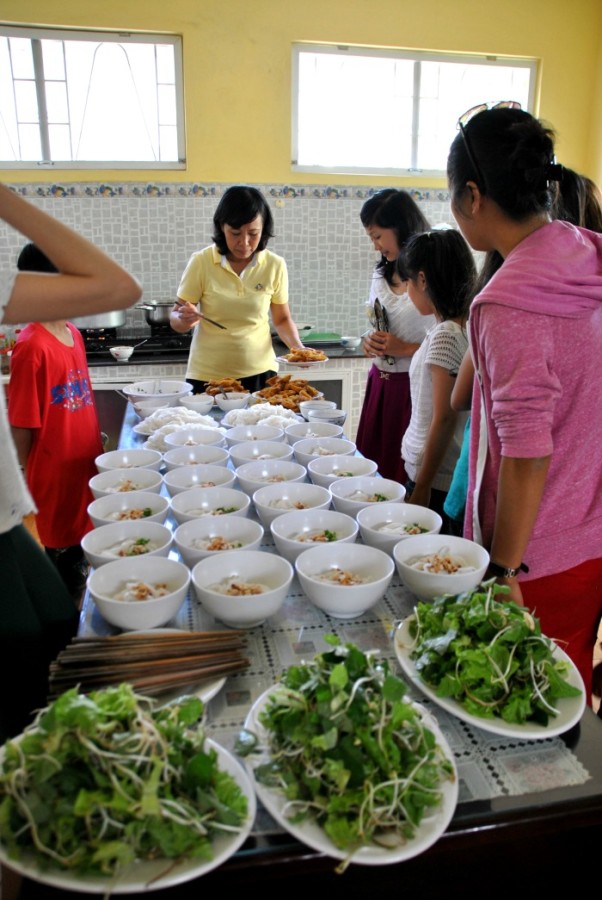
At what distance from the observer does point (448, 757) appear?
2.99 feet

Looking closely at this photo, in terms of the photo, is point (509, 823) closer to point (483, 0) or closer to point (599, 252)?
point (599, 252)

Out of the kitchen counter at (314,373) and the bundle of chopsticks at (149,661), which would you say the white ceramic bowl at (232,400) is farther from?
the bundle of chopsticks at (149,661)

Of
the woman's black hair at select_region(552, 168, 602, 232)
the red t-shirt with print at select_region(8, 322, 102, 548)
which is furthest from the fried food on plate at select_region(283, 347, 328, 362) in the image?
the woman's black hair at select_region(552, 168, 602, 232)

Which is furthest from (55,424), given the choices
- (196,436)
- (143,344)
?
(143,344)

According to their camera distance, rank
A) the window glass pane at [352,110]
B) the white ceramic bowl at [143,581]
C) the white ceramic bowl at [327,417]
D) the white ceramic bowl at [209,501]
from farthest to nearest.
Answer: the window glass pane at [352,110]
the white ceramic bowl at [327,417]
the white ceramic bowl at [209,501]
the white ceramic bowl at [143,581]

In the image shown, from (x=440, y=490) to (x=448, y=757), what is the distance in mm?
1427

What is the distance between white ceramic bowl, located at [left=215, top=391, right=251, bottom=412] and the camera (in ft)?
9.07

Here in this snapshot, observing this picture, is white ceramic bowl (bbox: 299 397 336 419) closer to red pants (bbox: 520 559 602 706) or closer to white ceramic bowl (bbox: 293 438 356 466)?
white ceramic bowl (bbox: 293 438 356 466)

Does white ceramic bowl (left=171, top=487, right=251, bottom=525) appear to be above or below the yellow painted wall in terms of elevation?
below

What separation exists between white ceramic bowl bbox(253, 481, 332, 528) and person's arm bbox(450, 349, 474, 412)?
19.1 inches

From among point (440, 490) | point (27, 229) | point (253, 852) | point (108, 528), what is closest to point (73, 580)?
point (108, 528)

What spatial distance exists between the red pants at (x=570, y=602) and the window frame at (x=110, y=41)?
3.80m

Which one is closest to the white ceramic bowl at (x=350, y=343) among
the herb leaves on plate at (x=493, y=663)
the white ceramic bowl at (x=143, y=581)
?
the white ceramic bowl at (x=143, y=581)

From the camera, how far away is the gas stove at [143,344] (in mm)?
3992
